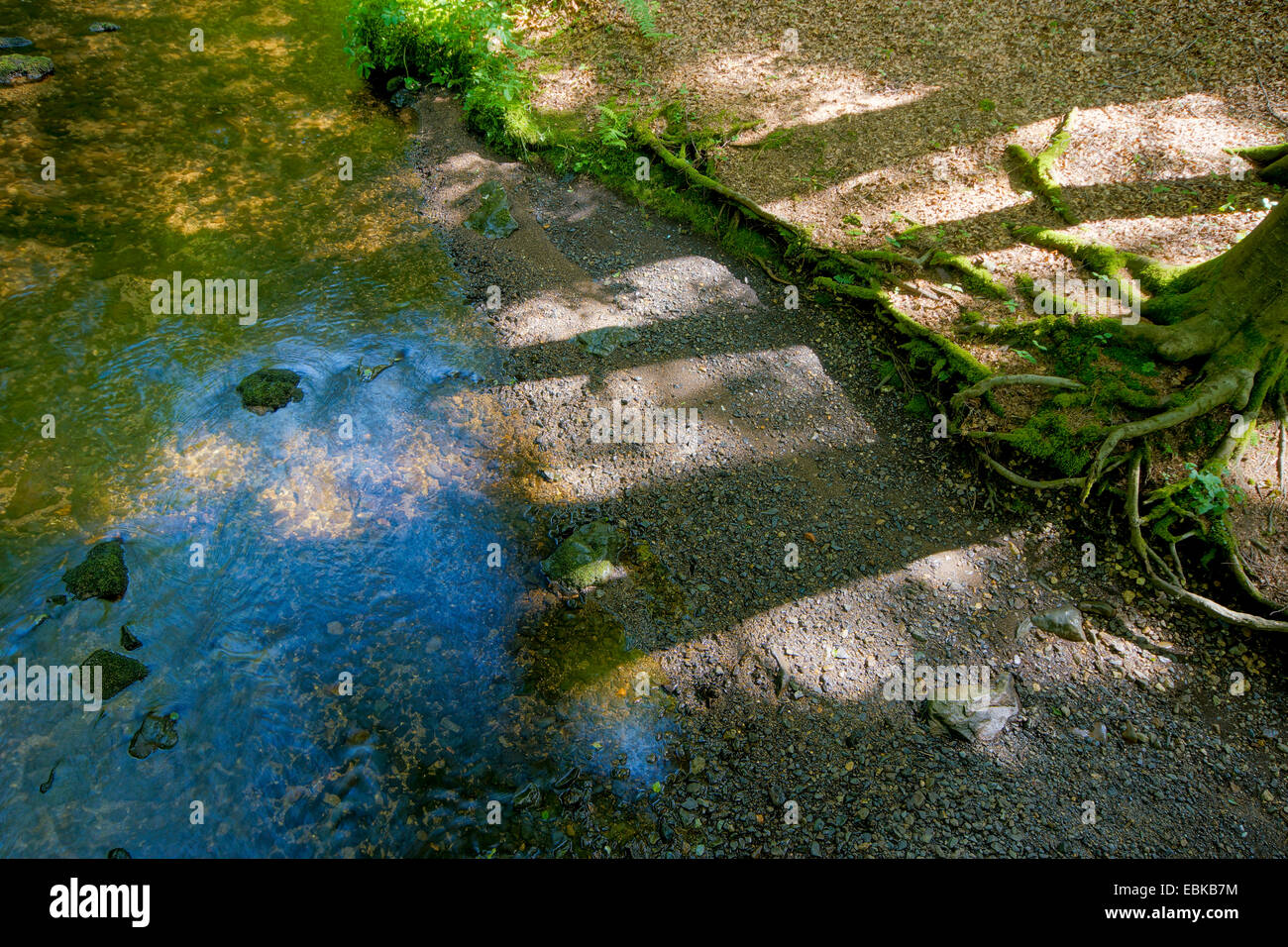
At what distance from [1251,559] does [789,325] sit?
502cm

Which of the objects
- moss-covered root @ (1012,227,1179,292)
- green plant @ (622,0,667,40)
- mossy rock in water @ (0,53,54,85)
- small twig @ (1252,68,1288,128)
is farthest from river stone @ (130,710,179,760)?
small twig @ (1252,68,1288,128)

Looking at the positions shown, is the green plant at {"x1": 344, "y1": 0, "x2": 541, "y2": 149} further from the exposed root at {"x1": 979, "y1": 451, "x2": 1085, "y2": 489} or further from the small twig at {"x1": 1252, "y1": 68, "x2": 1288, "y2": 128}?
the small twig at {"x1": 1252, "y1": 68, "x2": 1288, "y2": 128}

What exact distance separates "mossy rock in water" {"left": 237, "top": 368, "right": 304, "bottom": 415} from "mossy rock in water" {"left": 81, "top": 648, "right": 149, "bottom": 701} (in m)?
2.88

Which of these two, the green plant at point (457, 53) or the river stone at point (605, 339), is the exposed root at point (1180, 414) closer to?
the river stone at point (605, 339)

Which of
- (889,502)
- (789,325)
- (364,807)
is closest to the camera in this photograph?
(364,807)

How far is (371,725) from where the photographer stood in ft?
17.0

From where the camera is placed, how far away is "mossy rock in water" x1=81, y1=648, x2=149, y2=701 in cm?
529

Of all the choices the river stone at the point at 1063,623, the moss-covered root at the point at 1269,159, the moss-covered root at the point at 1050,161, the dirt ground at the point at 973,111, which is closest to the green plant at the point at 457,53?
the dirt ground at the point at 973,111

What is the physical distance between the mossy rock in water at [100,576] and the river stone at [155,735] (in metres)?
1.37

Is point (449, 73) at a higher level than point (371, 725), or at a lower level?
higher

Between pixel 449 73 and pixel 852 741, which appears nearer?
pixel 852 741

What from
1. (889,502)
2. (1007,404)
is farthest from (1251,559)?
(889,502)

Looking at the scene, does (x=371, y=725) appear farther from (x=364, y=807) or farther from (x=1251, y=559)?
(x=1251, y=559)

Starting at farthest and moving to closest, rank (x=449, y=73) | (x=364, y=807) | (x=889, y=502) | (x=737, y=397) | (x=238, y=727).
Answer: (x=449, y=73) < (x=737, y=397) < (x=889, y=502) < (x=238, y=727) < (x=364, y=807)
